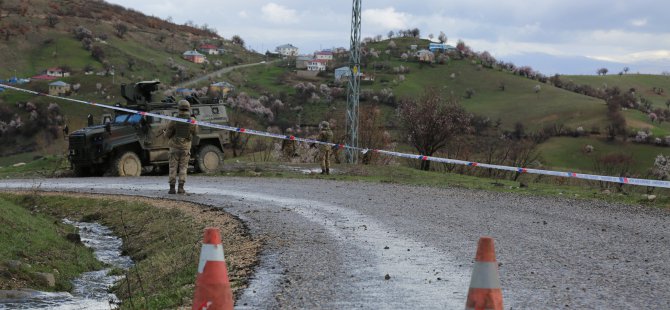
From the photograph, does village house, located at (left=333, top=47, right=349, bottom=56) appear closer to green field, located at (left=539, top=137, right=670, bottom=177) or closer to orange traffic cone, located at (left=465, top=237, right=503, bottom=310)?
green field, located at (left=539, top=137, right=670, bottom=177)

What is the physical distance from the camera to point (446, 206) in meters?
14.5

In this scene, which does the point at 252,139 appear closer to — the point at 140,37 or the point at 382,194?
the point at 382,194

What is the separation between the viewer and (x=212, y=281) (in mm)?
5273

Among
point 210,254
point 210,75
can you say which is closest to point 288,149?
point 210,254

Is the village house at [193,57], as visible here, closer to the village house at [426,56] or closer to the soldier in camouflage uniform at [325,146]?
the village house at [426,56]

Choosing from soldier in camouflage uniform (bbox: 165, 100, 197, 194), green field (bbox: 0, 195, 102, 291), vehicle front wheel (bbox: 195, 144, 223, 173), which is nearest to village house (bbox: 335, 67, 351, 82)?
vehicle front wheel (bbox: 195, 144, 223, 173)

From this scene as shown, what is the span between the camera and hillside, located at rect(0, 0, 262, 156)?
8019cm

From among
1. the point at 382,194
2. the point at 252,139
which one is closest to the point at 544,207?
the point at 382,194

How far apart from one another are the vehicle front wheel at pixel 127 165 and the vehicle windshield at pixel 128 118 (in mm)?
1006

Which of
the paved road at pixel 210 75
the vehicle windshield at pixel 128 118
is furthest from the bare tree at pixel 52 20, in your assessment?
the vehicle windshield at pixel 128 118

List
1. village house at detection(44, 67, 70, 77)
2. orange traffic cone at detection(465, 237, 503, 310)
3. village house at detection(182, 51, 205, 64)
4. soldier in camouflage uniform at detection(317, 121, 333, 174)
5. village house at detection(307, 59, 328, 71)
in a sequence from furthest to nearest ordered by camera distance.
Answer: village house at detection(182, 51, 205, 64), village house at detection(307, 59, 328, 71), village house at detection(44, 67, 70, 77), soldier in camouflage uniform at detection(317, 121, 333, 174), orange traffic cone at detection(465, 237, 503, 310)

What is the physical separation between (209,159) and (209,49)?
12571 centimetres

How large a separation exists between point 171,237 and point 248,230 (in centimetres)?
187

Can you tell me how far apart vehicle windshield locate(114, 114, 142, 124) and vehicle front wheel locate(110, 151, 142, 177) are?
101 centimetres
